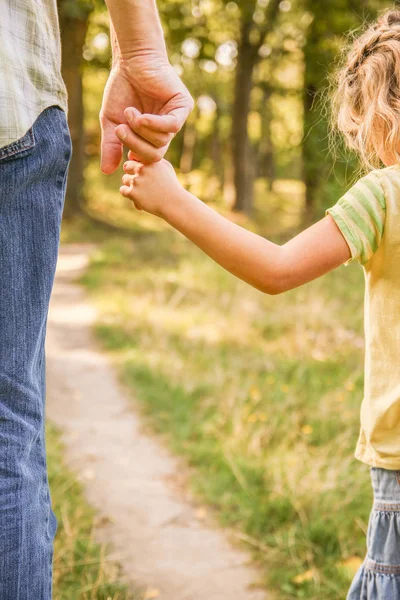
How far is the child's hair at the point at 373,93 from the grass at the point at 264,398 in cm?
169

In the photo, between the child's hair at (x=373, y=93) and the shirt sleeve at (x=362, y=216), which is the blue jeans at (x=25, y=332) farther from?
the child's hair at (x=373, y=93)

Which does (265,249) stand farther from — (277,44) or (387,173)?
(277,44)

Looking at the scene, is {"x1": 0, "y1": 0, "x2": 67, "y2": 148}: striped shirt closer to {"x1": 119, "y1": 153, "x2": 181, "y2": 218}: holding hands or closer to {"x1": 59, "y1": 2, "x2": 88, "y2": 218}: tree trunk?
{"x1": 119, "y1": 153, "x2": 181, "y2": 218}: holding hands

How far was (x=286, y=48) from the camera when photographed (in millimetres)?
16953

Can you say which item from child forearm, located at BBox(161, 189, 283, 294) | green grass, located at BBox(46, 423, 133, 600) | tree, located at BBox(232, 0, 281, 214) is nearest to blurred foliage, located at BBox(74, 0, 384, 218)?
tree, located at BBox(232, 0, 281, 214)

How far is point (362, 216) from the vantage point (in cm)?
149

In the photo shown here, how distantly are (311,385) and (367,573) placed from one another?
273cm

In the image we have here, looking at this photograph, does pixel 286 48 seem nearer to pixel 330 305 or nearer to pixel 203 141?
pixel 330 305

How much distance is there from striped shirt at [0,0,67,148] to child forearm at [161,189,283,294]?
12.5 inches

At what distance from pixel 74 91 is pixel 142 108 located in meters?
11.0

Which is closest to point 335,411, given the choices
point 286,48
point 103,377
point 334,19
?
point 103,377

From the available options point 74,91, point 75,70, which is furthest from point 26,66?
point 74,91

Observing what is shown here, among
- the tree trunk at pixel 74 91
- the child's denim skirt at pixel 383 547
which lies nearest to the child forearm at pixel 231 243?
the child's denim skirt at pixel 383 547

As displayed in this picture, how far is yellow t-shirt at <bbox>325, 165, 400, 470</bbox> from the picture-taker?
1495mm
